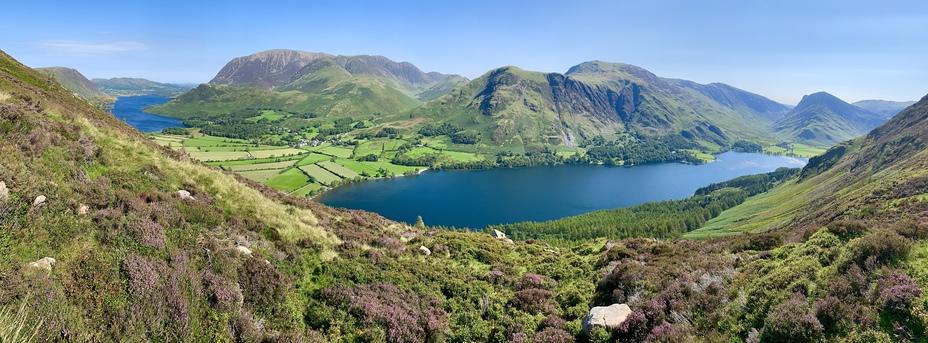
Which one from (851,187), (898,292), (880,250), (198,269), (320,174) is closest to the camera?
(898,292)

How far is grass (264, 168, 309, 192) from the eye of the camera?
14838 cm

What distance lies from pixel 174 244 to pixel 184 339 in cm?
515

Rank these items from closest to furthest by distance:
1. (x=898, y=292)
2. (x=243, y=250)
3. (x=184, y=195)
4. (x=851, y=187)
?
(x=898, y=292), (x=243, y=250), (x=184, y=195), (x=851, y=187)

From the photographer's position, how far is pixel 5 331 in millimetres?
5719

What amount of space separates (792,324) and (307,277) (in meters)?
19.2

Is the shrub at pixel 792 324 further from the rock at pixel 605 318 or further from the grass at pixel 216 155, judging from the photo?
the grass at pixel 216 155

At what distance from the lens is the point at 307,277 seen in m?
17.1

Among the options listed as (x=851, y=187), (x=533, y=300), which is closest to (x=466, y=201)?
(x=851, y=187)

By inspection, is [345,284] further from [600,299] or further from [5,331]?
[600,299]

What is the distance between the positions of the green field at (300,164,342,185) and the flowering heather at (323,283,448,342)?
16417 centimetres

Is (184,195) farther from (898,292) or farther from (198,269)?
(898,292)

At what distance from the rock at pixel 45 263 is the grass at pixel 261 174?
157524 millimetres

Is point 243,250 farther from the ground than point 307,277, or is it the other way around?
point 243,250

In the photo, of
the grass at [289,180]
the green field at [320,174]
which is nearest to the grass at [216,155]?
the grass at [289,180]
